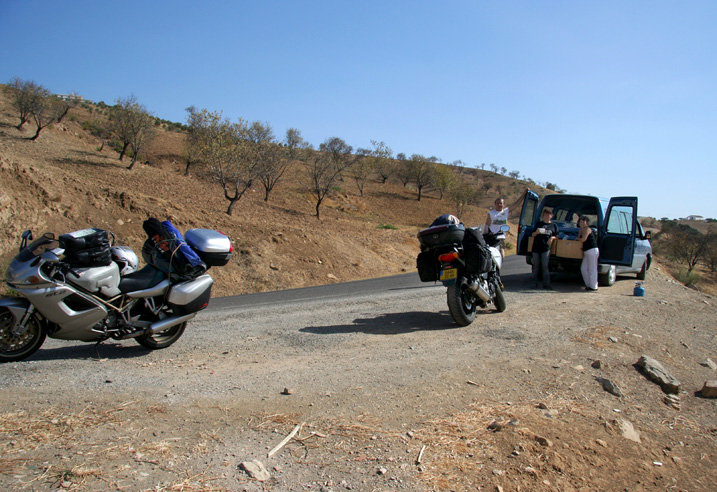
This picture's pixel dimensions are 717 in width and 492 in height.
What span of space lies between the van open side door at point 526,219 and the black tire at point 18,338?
9835 millimetres

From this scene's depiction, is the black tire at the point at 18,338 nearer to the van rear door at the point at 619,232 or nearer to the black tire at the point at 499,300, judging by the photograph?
the black tire at the point at 499,300

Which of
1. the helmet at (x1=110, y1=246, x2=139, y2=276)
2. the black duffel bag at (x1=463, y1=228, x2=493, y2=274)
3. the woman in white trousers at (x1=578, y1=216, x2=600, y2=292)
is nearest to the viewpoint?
the helmet at (x1=110, y1=246, x2=139, y2=276)

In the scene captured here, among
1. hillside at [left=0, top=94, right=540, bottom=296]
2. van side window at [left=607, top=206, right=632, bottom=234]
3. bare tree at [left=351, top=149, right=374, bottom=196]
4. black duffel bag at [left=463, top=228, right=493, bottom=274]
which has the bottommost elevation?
hillside at [left=0, top=94, right=540, bottom=296]

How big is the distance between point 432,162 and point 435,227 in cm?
5174

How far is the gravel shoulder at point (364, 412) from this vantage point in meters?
3.00

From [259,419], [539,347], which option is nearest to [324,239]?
[539,347]

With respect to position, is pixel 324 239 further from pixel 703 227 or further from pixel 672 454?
pixel 703 227

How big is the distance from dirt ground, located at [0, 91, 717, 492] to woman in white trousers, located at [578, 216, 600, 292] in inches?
60.1

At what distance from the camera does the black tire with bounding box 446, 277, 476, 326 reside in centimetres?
662

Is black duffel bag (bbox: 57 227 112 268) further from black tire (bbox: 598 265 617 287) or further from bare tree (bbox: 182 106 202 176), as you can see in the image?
bare tree (bbox: 182 106 202 176)

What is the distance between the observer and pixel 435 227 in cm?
679

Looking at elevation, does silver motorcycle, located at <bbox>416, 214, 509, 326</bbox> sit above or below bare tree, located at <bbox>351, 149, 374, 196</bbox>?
below

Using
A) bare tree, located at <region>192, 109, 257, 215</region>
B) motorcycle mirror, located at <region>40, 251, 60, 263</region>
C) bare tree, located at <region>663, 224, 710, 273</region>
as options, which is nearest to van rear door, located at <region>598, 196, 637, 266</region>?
motorcycle mirror, located at <region>40, 251, 60, 263</region>

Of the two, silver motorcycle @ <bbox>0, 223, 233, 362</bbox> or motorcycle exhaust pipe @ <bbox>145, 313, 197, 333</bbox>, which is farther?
motorcycle exhaust pipe @ <bbox>145, 313, 197, 333</bbox>
